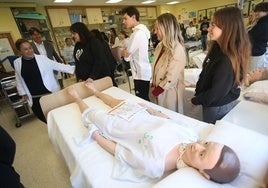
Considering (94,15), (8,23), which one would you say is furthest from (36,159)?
(94,15)

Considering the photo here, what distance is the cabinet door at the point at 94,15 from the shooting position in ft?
20.5

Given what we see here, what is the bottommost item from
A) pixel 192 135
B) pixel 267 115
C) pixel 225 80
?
pixel 267 115

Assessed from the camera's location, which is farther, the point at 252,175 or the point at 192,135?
the point at 192,135

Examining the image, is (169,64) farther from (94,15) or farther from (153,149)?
(94,15)

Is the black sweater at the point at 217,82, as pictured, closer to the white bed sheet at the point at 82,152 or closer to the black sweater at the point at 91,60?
the white bed sheet at the point at 82,152

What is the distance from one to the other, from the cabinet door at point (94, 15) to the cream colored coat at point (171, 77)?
559 cm

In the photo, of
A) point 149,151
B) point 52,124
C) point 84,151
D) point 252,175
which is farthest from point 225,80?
point 52,124

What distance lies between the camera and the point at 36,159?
1941 mm

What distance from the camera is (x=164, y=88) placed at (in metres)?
1.62

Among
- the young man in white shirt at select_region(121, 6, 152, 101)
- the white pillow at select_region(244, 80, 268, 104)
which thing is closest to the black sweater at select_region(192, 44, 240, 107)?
the white pillow at select_region(244, 80, 268, 104)

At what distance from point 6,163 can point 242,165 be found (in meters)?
1.20

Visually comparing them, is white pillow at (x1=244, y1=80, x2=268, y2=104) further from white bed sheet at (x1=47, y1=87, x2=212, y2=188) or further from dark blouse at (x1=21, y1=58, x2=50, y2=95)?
dark blouse at (x1=21, y1=58, x2=50, y2=95)

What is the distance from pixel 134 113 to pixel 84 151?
0.47 meters

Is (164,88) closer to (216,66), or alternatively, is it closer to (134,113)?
(134,113)
